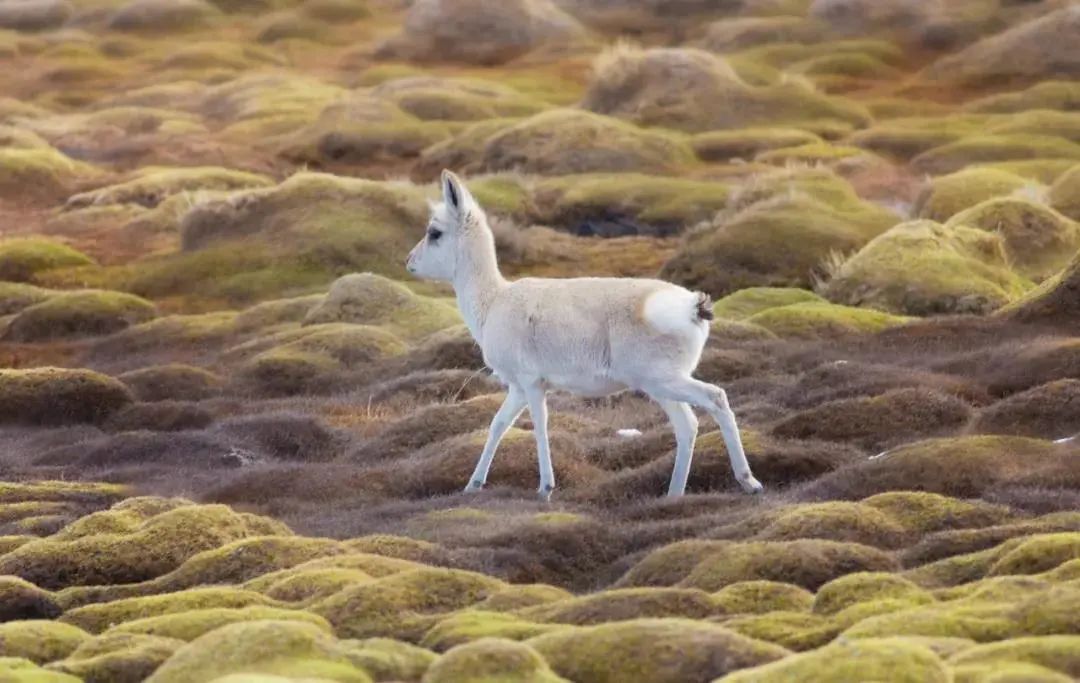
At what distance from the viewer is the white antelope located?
22094 mm

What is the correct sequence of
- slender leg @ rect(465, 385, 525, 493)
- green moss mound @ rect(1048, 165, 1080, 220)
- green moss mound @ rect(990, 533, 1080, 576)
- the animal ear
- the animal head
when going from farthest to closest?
green moss mound @ rect(1048, 165, 1080, 220) → the animal head → the animal ear → slender leg @ rect(465, 385, 525, 493) → green moss mound @ rect(990, 533, 1080, 576)

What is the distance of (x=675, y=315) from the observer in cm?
2197

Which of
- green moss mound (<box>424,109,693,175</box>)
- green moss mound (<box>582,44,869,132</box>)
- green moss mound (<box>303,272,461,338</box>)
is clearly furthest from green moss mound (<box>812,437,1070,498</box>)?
→ green moss mound (<box>582,44,869,132</box>)

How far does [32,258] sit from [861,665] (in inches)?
2056

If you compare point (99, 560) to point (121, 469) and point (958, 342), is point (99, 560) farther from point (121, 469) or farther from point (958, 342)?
point (958, 342)

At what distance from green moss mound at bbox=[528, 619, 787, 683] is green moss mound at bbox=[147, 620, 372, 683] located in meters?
1.59

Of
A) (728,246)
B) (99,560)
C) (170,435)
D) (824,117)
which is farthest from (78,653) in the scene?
(824,117)

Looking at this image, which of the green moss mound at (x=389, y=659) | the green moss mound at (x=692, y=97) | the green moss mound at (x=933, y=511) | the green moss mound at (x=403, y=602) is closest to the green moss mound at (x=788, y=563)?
the green moss mound at (x=933, y=511)

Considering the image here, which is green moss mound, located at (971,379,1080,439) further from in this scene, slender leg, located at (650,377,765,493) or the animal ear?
the animal ear

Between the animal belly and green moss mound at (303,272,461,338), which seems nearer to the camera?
the animal belly

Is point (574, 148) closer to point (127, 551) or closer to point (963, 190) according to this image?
point (963, 190)

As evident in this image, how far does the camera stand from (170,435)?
3144 centimetres

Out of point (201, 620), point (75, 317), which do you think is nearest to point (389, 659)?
point (201, 620)

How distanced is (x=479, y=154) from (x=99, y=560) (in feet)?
193
